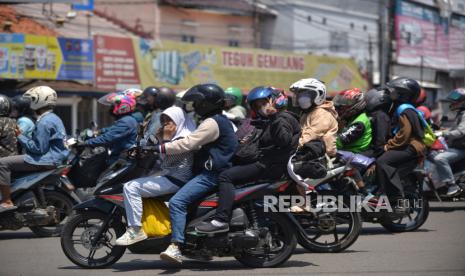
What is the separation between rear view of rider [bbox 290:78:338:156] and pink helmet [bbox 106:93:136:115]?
8.85ft

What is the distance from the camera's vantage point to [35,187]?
10312mm

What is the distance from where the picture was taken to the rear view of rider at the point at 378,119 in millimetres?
10383

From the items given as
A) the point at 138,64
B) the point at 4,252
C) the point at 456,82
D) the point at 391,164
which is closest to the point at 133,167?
the point at 4,252

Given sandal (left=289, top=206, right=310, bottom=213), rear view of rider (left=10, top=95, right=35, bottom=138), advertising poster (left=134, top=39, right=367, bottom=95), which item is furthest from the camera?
advertising poster (left=134, top=39, right=367, bottom=95)

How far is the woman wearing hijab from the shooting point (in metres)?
7.55

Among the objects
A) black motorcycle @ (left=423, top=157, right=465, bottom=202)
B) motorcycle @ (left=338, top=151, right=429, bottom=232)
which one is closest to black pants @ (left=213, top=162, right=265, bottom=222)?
motorcycle @ (left=338, top=151, right=429, bottom=232)

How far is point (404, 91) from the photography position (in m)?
10.6

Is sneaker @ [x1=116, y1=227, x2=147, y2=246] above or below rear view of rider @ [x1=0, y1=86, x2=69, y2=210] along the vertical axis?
below

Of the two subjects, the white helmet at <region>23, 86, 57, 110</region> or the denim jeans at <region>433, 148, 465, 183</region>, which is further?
the denim jeans at <region>433, 148, 465, 183</region>

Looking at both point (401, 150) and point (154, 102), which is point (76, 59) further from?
point (401, 150)

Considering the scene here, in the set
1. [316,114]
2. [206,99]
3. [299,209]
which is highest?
[206,99]

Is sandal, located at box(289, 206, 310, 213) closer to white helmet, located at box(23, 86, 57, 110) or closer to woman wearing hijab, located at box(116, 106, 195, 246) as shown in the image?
woman wearing hijab, located at box(116, 106, 195, 246)

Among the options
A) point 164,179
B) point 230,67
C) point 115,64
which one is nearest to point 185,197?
point 164,179

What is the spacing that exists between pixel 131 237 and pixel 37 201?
A: 10.4 ft
